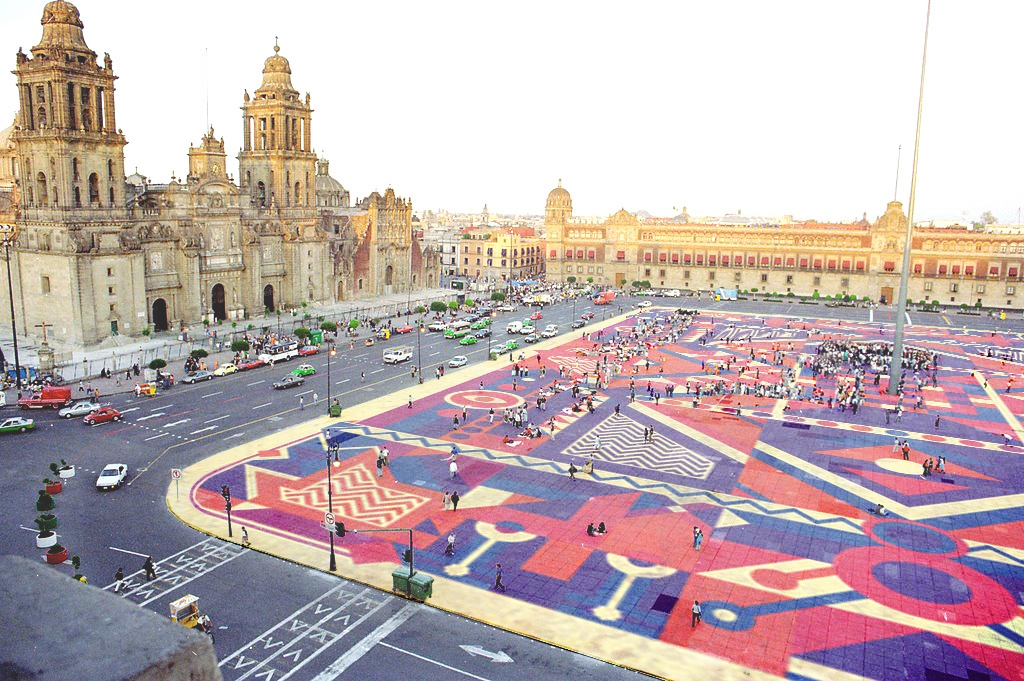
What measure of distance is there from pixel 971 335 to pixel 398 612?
88.3 m

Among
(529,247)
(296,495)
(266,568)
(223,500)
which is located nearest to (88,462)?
(223,500)

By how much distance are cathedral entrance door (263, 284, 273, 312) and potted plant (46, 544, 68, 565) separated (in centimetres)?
6044

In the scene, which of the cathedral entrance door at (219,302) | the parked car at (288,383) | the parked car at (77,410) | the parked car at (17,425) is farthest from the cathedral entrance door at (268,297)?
the parked car at (17,425)

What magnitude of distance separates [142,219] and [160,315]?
9.33 metres

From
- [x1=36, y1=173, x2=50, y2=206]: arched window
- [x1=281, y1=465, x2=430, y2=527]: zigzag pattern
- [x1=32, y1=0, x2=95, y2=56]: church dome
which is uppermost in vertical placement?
[x1=32, y1=0, x2=95, y2=56]: church dome

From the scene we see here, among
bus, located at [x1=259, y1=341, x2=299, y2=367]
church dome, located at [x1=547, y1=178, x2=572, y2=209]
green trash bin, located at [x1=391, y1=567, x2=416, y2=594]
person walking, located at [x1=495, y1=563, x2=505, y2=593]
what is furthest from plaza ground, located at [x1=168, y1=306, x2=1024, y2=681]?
church dome, located at [x1=547, y1=178, x2=572, y2=209]

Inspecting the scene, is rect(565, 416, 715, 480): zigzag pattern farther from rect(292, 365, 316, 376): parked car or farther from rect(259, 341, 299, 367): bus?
rect(259, 341, 299, 367): bus

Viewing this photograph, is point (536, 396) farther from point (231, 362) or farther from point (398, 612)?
point (398, 612)

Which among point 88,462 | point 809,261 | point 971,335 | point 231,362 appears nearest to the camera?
point 88,462

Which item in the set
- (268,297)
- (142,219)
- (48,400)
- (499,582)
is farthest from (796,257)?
(499,582)

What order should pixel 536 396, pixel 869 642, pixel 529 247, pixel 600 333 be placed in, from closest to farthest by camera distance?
pixel 869 642, pixel 536 396, pixel 600 333, pixel 529 247

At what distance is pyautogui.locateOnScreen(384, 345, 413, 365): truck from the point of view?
68.5m

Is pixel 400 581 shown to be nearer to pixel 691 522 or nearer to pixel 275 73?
pixel 691 522

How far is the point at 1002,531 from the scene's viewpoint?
35.1m
